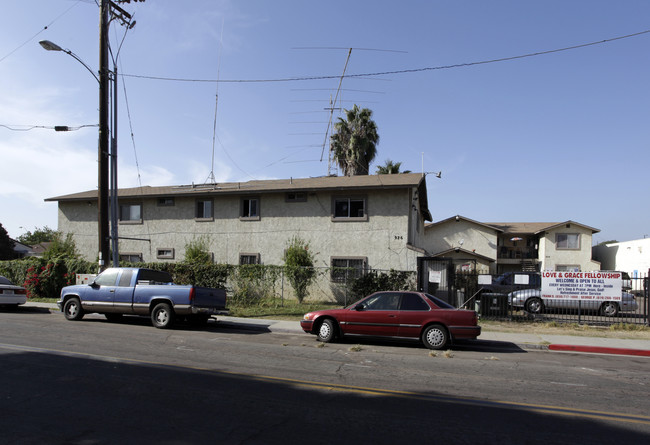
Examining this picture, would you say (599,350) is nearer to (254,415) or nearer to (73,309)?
(254,415)

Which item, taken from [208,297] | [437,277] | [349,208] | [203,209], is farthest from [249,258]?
[437,277]

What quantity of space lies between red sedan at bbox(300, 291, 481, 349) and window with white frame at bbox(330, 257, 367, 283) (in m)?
6.71

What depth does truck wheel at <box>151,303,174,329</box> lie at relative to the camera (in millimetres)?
12992

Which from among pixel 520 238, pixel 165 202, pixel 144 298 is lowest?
pixel 144 298

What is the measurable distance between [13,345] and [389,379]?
26.7 ft

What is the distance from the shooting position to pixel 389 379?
7.39 meters

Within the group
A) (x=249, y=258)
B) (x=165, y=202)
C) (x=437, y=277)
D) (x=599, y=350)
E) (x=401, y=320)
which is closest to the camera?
(x=401, y=320)

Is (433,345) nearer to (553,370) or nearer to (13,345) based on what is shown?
(553,370)

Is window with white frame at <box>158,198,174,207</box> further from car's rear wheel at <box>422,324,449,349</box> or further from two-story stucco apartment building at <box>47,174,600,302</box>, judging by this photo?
car's rear wheel at <box>422,324,449,349</box>

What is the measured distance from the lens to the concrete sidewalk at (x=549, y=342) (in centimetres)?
1130

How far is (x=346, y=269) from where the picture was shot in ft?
60.3

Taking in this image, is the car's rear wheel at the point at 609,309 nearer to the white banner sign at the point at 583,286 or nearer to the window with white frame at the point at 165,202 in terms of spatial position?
the white banner sign at the point at 583,286

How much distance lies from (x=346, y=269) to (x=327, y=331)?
7158 mm

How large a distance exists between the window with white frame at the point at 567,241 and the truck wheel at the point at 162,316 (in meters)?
36.8
